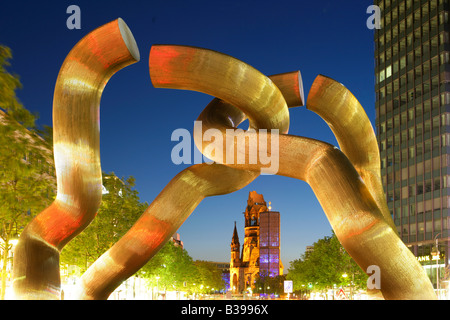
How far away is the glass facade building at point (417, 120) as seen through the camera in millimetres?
73312

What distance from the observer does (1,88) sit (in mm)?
13984

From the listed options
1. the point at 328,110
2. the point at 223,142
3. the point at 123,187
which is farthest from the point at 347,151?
the point at 123,187

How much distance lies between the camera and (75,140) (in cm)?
1261

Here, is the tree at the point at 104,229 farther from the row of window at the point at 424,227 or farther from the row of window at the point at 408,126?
the row of window at the point at 408,126

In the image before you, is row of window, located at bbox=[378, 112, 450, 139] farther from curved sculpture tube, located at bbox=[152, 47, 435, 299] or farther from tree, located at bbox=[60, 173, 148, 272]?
curved sculpture tube, located at bbox=[152, 47, 435, 299]

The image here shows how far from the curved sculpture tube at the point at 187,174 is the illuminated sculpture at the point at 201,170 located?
2cm

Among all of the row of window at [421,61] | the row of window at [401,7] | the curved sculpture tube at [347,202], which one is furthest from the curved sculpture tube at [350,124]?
the row of window at [401,7]

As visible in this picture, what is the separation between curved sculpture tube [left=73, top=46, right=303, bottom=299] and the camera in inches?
487

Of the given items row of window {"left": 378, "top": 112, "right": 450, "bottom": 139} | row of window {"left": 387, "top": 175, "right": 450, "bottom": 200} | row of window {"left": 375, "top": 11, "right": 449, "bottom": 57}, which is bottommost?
row of window {"left": 387, "top": 175, "right": 450, "bottom": 200}

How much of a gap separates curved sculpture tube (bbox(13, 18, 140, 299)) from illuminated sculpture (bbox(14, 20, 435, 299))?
0.9 inches

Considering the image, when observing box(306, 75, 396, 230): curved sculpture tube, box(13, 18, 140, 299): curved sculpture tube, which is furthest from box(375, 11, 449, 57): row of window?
box(13, 18, 140, 299): curved sculpture tube

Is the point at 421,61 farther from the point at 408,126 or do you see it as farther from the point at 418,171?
the point at 418,171

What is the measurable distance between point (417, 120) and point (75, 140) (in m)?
74.1

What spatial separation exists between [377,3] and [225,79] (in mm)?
89320
